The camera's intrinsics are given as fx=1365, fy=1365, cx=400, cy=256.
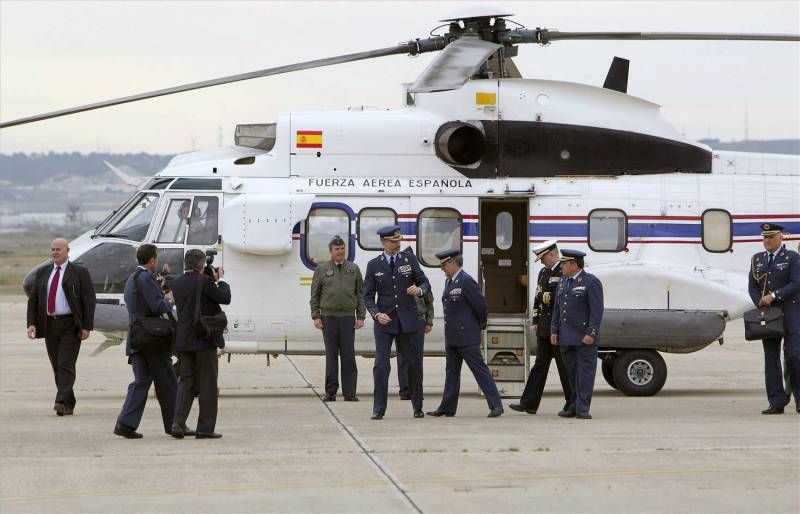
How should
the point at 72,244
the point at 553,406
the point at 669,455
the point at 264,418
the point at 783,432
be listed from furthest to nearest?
the point at 72,244 < the point at 553,406 < the point at 264,418 < the point at 783,432 < the point at 669,455

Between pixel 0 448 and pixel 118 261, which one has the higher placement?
pixel 118 261

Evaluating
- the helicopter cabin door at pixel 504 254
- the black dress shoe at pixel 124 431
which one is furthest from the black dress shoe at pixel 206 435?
the helicopter cabin door at pixel 504 254

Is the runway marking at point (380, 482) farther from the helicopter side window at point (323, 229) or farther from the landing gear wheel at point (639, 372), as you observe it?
the helicopter side window at point (323, 229)

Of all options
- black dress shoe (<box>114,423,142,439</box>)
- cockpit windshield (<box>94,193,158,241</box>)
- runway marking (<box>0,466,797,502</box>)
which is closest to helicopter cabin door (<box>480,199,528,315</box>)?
cockpit windshield (<box>94,193,158,241</box>)

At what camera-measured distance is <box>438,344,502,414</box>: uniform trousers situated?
13320 millimetres

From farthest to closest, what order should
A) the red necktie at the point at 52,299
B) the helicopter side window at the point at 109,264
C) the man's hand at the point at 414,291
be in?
1. the helicopter side window at the point at 109,264
2. the red necktie at the point at 52,299
3. the man's hand at the point at 414,291

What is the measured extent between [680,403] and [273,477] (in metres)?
6.67

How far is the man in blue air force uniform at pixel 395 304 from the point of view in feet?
44.3

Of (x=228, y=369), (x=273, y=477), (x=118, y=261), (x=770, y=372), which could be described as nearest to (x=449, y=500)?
(x=273, y=477)

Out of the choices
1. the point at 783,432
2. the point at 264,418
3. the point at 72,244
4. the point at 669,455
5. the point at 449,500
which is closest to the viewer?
the point at 449,500

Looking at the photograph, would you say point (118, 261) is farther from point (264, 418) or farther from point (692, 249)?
point (692, 249)

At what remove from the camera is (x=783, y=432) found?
11.9m

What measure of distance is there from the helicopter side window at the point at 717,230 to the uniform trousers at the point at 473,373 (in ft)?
13.3

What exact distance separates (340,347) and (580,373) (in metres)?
3.06
